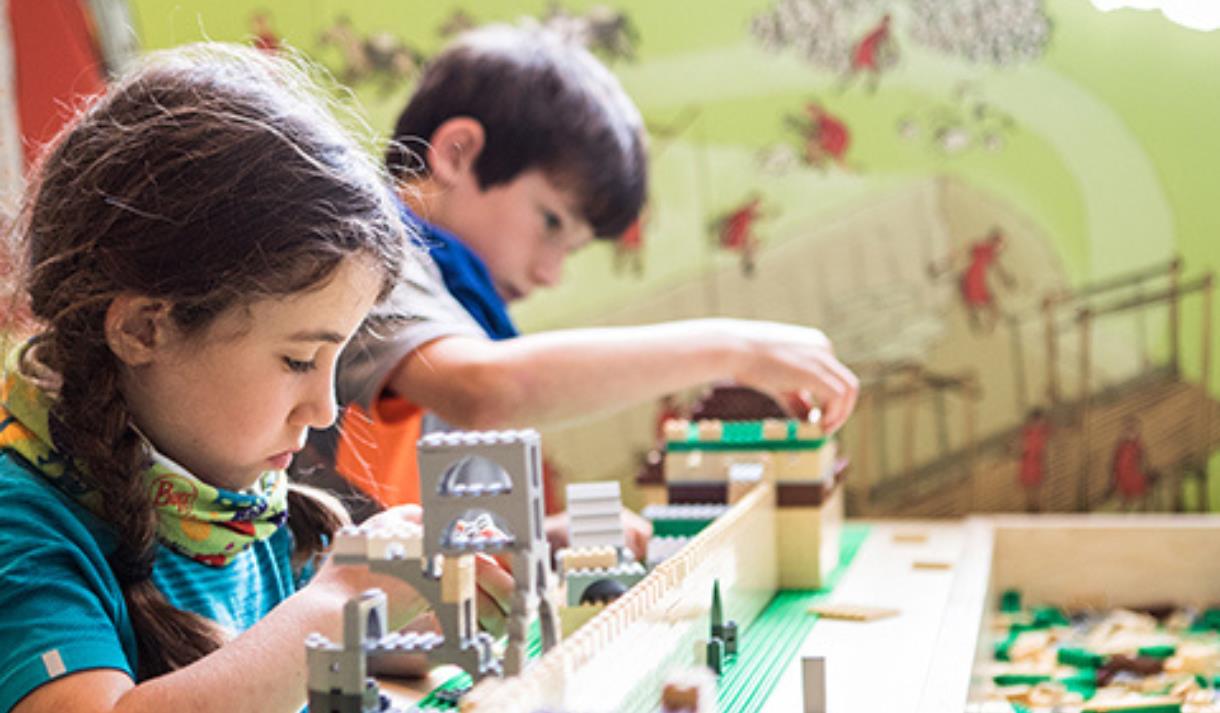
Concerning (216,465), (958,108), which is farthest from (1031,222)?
(216,465)

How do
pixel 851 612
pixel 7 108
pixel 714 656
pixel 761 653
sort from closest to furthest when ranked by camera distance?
1. pixel 714 656
2. pixel 761 653
3. pixel 851 612
4. pixel 7 108

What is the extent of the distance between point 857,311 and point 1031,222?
0.92ft

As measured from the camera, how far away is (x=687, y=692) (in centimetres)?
67

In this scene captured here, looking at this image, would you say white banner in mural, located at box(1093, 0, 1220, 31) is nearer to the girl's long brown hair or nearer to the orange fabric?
the orange fabric

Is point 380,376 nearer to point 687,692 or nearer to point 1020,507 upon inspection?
point 687,692

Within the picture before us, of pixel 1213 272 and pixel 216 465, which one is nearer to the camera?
pixel 216 465

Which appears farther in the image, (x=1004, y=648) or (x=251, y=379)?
(x=1004, y=648)

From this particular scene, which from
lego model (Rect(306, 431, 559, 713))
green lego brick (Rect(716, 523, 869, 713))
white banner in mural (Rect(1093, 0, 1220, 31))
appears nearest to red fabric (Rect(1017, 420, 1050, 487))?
white banner in mural (Rect(1093, 0, 1220, 31))

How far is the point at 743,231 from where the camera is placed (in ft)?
6.93

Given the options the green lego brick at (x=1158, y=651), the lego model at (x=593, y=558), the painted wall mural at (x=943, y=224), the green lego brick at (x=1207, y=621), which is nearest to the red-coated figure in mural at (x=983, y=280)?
the painted wall mural at (x=943, y=224)

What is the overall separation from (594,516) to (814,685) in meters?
0.30

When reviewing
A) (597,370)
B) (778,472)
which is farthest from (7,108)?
(778,472)

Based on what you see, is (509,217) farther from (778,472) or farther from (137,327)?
(137,327)

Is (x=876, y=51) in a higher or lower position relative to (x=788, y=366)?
higher
